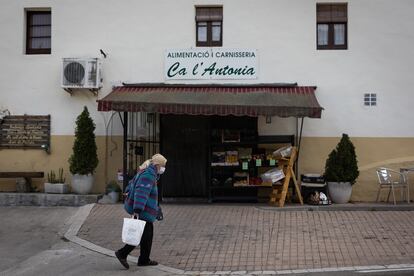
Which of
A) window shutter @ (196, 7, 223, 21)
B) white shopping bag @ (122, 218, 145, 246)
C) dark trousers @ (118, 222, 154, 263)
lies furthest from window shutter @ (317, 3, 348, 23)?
white shopping bag @ (122, 218, 145, 246)

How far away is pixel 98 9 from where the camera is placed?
14367 mm

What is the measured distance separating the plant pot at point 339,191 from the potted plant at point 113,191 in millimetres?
5152

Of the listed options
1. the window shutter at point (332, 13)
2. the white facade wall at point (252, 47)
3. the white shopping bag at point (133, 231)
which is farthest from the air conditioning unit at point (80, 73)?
the white shopping bag at point (133, 231)

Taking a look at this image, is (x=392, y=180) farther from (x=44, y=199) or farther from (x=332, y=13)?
(x=44, y=199)

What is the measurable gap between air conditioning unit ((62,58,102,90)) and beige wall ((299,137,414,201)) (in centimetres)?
552

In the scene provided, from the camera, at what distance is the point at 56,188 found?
1360cm

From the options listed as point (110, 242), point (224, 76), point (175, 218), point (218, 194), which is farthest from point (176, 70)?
point (110, 242)

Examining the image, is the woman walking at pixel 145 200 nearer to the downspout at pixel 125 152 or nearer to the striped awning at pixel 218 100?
the striped awning at pixel 218 100

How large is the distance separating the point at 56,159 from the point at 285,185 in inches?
235

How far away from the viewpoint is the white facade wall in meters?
13.7

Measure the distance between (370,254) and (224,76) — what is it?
6.50 meters

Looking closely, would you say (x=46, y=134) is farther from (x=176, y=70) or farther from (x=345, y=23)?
(x=345, y=23)

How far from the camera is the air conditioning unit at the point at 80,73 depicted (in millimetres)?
13938

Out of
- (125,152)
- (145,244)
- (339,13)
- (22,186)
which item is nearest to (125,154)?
(125,152)
